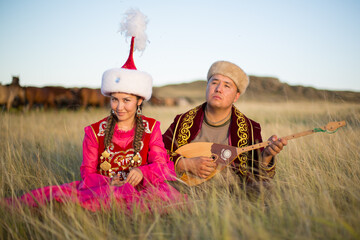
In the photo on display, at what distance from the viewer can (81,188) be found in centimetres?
233

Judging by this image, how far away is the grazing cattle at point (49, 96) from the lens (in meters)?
12.6

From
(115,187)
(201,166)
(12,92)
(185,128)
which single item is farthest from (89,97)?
(115,187)

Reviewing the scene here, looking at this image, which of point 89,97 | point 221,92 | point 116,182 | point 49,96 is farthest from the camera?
point 89,97

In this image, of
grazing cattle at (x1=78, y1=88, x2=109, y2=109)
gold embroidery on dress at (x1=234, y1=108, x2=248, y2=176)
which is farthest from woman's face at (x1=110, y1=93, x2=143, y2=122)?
grazing cattle at (x1=78, y1=88, x2=109, y2=109)

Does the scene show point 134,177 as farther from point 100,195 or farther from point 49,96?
point 49,96

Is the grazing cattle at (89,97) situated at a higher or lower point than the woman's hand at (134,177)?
higher

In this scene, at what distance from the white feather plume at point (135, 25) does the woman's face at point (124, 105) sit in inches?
26.1

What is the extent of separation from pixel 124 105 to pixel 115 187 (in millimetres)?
824

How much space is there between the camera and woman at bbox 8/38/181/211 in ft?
7.51

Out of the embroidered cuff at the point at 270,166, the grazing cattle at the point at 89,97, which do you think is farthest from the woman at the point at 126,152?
the grazing cattle at the point at 89,97

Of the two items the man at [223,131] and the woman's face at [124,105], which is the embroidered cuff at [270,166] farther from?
the woman's face at [124,105]

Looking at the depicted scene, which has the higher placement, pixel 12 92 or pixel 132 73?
pixel 12 92

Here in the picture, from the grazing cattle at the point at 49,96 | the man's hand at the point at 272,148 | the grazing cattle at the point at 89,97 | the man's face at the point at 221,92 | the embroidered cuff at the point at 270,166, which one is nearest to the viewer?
the man's hand at the point at 272,148

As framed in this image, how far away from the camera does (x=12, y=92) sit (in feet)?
36.7
